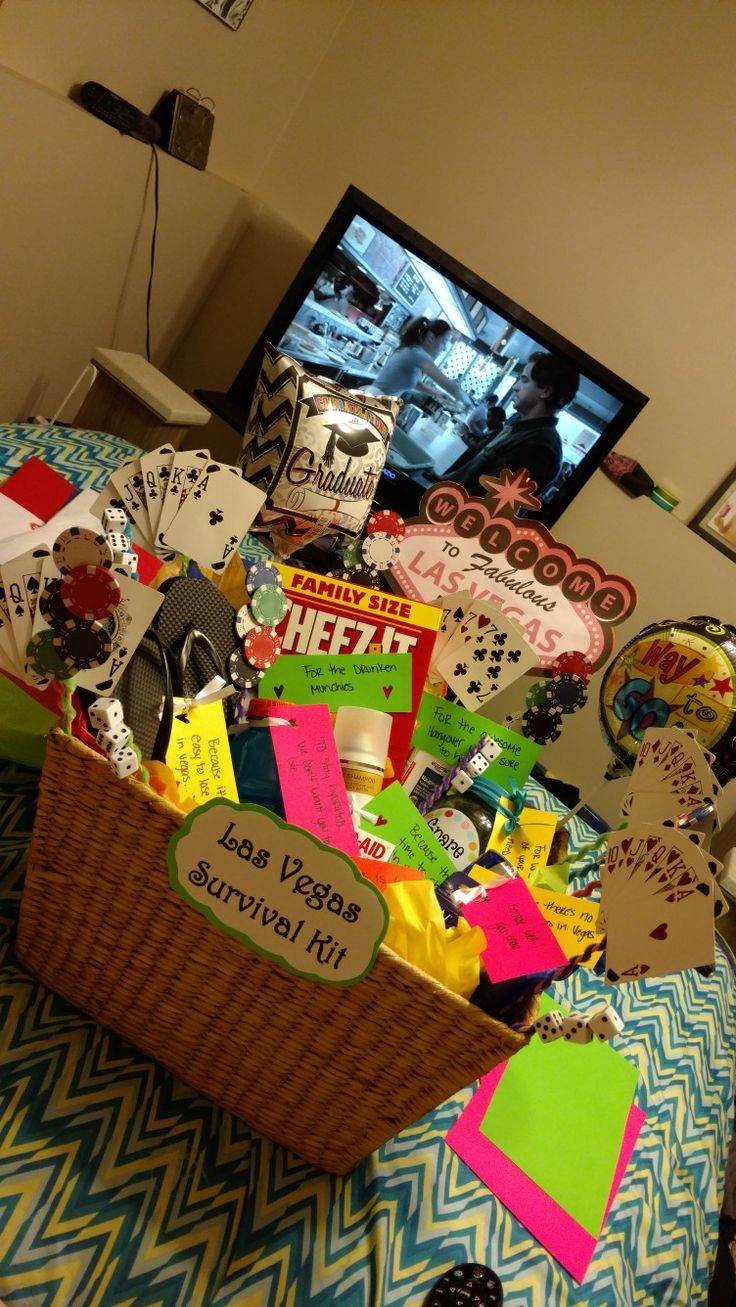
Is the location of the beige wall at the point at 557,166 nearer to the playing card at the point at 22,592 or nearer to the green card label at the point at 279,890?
the playing card at the point at 22,592

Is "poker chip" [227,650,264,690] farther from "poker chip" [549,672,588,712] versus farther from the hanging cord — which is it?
the hanging cord

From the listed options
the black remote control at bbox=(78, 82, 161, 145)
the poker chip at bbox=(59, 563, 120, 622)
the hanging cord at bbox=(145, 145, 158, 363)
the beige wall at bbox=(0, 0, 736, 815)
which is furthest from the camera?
the beige wall at bbox=(0, 0, 736, 815)

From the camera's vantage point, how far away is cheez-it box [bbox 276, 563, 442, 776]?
84 centimetres

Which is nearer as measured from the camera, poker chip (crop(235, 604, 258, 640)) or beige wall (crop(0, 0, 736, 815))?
poker chip (crop(235, 604, 258, 640))

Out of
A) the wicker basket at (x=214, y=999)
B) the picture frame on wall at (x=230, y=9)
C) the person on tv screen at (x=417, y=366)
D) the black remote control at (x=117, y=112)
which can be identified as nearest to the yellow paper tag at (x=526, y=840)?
the wicker basket at (x=214, y=999)

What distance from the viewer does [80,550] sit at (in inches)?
20.4

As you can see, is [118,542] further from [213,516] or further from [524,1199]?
[524,1199]

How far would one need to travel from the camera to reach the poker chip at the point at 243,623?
735 millimetres

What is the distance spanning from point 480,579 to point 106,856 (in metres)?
0.62

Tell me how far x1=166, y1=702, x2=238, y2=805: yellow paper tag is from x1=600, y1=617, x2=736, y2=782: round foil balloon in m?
0.63

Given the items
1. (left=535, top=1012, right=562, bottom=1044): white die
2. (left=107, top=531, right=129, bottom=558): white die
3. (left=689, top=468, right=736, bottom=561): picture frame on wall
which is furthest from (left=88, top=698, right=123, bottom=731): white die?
(left=689, top=468, right=736, bottom=561): picture frame on wall

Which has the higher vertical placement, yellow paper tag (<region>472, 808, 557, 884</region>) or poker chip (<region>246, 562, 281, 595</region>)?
poker chip (<region>246, 562, 281, 595</region>)

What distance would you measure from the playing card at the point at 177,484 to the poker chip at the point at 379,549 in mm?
259

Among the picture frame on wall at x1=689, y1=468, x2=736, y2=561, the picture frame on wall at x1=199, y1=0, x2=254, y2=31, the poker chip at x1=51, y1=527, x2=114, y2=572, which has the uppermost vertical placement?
the picture frame on wall at x1=199, y1=0, x2=254, y2=31
